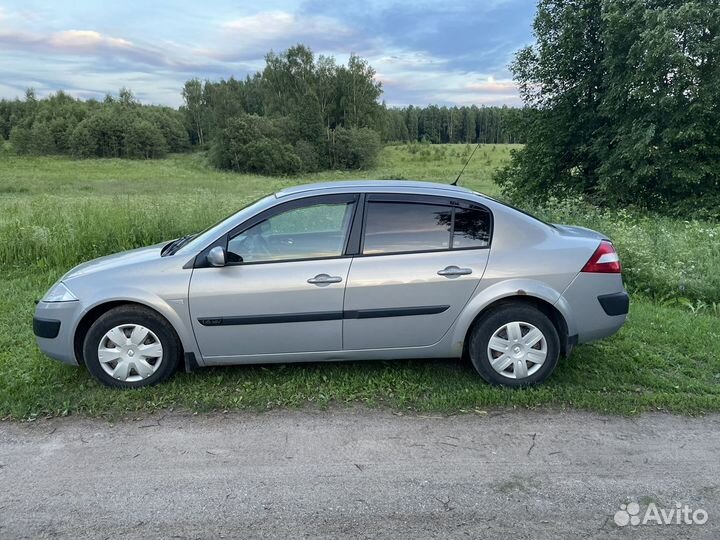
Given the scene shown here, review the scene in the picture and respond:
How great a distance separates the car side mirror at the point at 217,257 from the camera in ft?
12.4

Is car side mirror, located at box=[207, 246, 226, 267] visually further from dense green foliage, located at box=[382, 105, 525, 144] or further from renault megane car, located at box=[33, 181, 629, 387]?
dense green foliage, located at box=[382, 105, 525, 144]

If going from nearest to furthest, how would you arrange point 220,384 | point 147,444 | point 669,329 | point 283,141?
point 147,444 < point 220,384 < point 669,329 < point 283,141

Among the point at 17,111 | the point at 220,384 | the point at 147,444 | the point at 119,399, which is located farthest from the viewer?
the point at 17,111

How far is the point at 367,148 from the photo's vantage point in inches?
2793

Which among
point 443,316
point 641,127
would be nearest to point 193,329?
point 443,316

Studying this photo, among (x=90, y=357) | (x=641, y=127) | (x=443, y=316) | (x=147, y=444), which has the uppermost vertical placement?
(x=641, y=127)

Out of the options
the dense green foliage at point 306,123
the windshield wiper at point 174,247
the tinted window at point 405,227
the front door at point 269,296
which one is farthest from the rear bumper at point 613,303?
the dense green foliage at point 306,123

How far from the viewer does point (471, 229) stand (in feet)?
13.1

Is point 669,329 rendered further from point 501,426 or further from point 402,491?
point 402,491

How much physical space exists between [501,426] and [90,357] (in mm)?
2970

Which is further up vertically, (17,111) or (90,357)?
(17,111)

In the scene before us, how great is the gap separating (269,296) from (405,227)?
113cm

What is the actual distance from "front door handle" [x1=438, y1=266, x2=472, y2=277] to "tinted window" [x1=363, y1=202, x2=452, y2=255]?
0.59 feet
